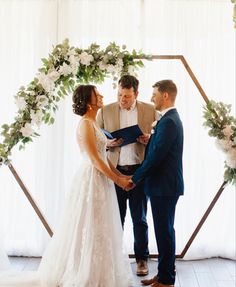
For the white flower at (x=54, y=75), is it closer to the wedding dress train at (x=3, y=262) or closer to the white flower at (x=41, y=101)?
the white flower at (x=41, y=101)

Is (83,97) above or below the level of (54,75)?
below

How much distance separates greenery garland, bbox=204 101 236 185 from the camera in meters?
3.36

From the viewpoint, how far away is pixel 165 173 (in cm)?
325

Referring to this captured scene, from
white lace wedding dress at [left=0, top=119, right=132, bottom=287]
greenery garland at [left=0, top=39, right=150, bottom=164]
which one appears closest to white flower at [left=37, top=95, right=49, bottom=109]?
greenery garland at [left=0, top=39, right=150, bottom=164]

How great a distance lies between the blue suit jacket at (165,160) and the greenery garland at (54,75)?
706mm

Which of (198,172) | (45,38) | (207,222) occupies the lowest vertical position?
(207,222)

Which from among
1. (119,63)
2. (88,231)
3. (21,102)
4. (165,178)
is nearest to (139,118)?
(119,63)

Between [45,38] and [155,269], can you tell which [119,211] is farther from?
[45,38]

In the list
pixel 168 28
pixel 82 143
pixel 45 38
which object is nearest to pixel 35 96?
pixel 82 143

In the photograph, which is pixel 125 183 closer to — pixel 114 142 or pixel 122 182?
pixel 122 182

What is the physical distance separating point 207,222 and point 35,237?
5.65 ft

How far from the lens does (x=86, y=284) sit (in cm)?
312

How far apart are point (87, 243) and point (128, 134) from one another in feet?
3.25

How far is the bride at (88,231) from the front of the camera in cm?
320
